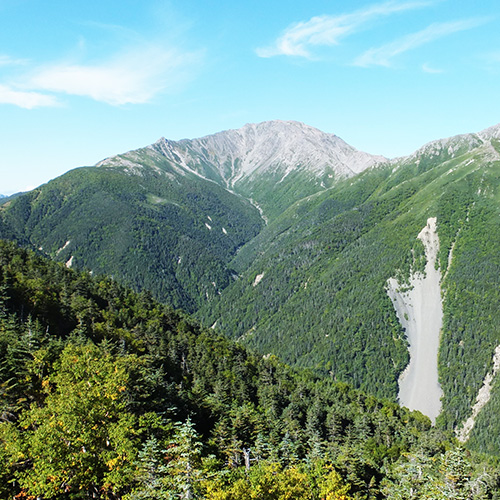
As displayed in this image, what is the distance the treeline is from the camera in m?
29.7

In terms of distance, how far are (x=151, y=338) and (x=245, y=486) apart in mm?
86485

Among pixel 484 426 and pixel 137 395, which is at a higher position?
pixel 137 395

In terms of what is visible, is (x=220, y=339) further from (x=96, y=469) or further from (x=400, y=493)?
(x=96, y=469)

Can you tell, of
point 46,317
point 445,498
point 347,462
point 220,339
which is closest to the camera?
point 445,498

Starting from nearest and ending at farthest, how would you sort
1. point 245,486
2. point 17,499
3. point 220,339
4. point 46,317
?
point 245,486 → point 17,499 → point 46,317 → point 220,339

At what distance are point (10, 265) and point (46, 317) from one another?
36816 mm

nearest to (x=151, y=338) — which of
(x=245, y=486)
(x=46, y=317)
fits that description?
(x=46, y=317)

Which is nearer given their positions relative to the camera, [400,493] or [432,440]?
[400,493]

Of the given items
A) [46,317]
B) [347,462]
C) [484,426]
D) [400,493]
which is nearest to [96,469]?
[400,493]

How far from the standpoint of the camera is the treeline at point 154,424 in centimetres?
2973

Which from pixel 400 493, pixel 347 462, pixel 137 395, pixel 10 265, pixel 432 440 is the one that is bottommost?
pixel 432 440

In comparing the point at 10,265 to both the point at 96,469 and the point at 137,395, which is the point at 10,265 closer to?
the point at 137,395

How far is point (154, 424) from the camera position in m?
41.2

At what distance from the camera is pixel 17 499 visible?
2967cm
